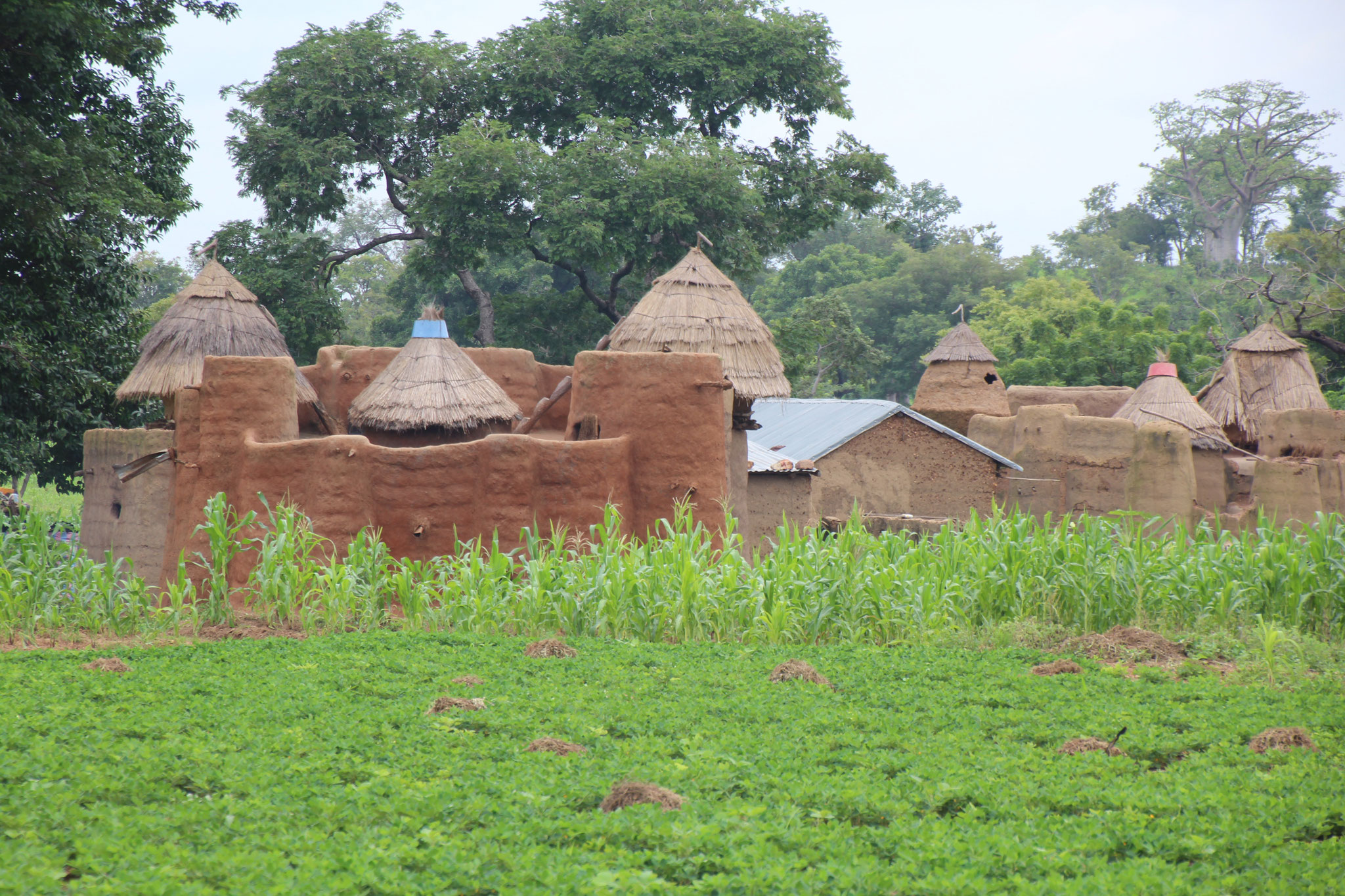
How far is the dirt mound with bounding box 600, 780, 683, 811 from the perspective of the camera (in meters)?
3.94

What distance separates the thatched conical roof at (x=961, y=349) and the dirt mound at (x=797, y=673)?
49.1 feet

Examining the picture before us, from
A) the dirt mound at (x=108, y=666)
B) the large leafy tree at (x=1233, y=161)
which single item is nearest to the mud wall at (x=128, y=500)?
the dirt mound at (x=108, y=666)

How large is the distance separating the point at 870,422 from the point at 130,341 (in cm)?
917

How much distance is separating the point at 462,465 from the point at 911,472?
7.35 metres

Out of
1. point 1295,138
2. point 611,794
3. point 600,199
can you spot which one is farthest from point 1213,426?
point 1295,138

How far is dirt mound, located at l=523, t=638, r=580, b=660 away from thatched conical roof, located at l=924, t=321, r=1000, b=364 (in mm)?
14914

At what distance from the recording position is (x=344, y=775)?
424cm

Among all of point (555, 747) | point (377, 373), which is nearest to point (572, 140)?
point (377, 373)

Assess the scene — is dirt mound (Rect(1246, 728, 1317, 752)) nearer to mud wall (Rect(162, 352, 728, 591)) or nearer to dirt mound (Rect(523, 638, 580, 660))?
dirt mound (Rect(523, 638, 580, 660))

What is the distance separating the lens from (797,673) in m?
6.00

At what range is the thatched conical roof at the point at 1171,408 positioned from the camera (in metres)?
16.6

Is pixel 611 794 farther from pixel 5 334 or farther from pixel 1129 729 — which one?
pixel 5 334

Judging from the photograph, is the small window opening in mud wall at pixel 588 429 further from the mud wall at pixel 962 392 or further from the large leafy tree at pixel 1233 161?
the large leafy tree at pixel 1233 161

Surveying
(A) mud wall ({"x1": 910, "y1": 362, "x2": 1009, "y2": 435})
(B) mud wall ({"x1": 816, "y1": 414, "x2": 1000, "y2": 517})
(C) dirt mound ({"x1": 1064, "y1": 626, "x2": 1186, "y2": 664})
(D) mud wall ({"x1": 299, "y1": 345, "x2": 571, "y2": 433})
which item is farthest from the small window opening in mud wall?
(A) mud wall ({"x1": 910, "y1": 362, "x2": 1009, "y2": 435})
